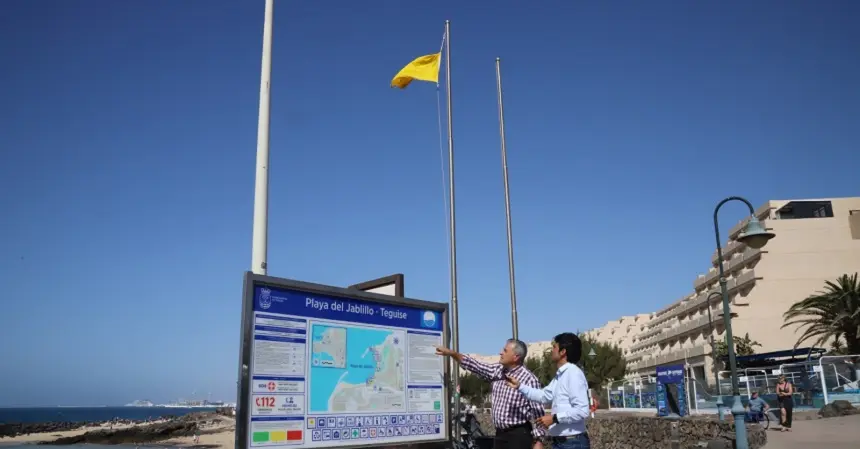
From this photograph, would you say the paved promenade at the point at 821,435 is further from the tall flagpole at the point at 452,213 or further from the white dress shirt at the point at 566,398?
the white dress shirt at the point at 566,398

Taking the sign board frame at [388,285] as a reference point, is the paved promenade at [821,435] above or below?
below

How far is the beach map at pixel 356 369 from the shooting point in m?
4.93

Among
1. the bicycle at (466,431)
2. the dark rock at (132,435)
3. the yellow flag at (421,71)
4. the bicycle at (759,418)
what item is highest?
the yellow flag at (421,71)

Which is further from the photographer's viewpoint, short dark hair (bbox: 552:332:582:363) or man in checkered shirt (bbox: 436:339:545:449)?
man in checkered shirt (bbox: 436:339:545:449)

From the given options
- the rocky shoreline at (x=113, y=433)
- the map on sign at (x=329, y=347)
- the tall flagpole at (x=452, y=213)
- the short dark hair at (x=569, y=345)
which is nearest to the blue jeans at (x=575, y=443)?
the short dark hair at (x=569, y=345)

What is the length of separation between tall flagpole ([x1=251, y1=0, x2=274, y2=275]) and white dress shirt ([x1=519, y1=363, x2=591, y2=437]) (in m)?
3.01

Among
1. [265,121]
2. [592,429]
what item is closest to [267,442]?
[265,121]

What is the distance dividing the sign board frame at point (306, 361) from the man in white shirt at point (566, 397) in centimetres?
90

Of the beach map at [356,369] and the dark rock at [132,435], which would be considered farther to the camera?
the dark rock at [132,435]

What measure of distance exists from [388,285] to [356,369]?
3.71 ft

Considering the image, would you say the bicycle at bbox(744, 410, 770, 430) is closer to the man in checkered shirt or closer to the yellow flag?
the yellow flag

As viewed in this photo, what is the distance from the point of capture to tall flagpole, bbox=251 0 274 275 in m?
6.71

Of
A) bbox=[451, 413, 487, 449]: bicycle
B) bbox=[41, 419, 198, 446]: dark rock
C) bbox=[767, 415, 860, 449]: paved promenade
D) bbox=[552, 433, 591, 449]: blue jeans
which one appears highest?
bbox=[552, 433, 591, 449]: blue jeans

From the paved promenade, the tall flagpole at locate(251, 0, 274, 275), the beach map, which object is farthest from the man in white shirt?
the paved promenade
